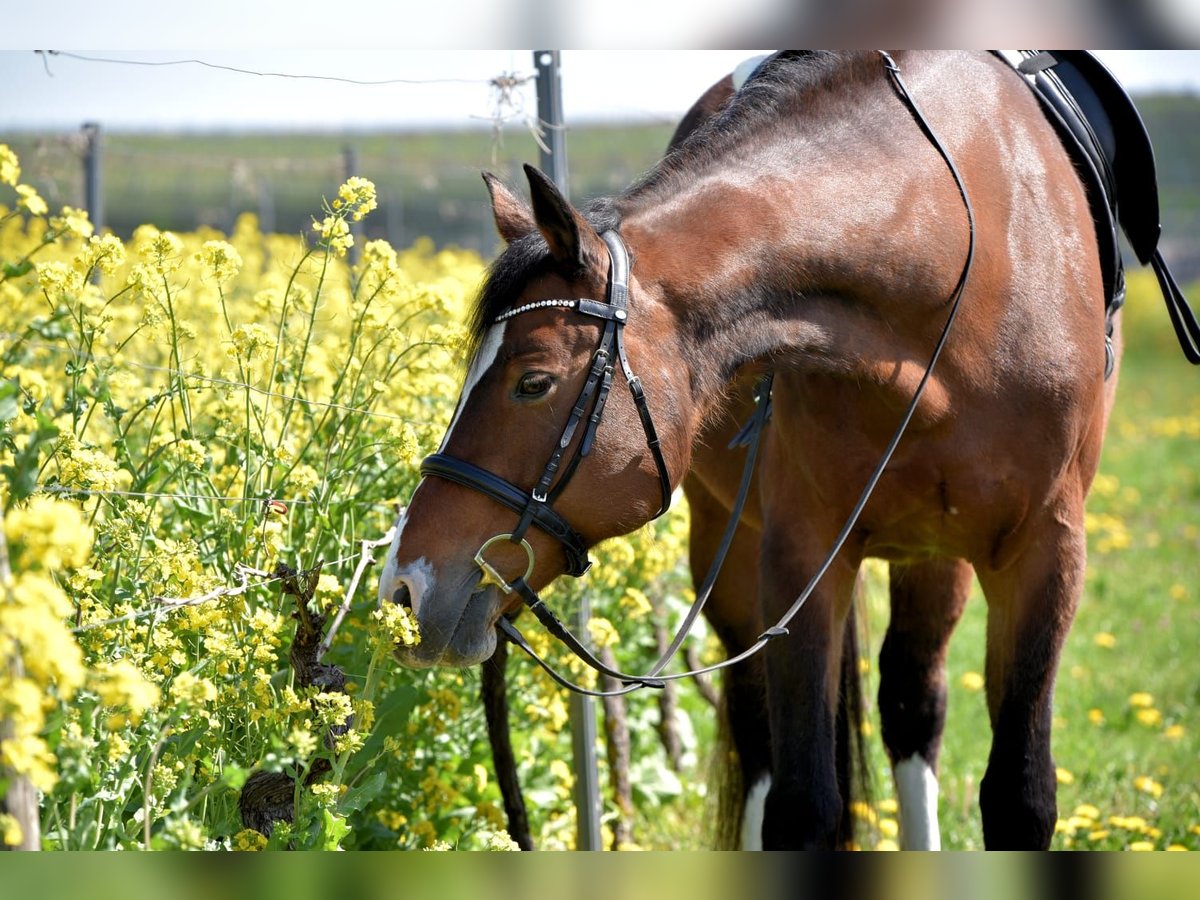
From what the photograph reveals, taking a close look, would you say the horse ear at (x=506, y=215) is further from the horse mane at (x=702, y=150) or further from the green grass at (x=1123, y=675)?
the green grass at (x=1123, y=675)

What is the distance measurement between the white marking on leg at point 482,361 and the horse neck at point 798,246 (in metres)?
0.30

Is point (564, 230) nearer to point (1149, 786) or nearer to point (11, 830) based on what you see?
point (11, 830)

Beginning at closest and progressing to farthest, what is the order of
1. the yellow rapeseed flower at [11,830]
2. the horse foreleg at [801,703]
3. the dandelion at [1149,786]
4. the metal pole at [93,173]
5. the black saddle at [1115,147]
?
the yellow rapeseed flower at [11,830]
the horse foreleg at [801,703]
the black saddle at [1115,147]
the dandelion at [1149,786]
the metal pole at [93,173]

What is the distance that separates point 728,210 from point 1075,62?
1409 millimetres

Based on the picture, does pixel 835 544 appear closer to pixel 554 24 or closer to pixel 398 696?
pixel 398 696

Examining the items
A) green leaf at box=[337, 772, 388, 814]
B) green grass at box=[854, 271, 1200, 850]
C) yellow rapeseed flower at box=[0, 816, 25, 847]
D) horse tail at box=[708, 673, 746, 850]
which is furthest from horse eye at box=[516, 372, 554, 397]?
green grass at box=[854, 271, 1200, 850]

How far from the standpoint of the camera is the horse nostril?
2.26m

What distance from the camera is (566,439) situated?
2281 mm

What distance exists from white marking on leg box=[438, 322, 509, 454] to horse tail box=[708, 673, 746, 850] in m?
1.89

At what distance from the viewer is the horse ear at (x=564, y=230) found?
2.20m

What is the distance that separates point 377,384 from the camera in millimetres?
2934

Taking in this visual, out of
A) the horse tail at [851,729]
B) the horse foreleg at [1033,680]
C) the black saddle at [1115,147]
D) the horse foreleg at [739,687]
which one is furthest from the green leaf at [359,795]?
the black saddle at [1115,147]

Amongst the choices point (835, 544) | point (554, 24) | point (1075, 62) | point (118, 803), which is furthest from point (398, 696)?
point (1075, 62)

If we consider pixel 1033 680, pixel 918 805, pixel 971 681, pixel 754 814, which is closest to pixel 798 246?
pixel 1033 680
